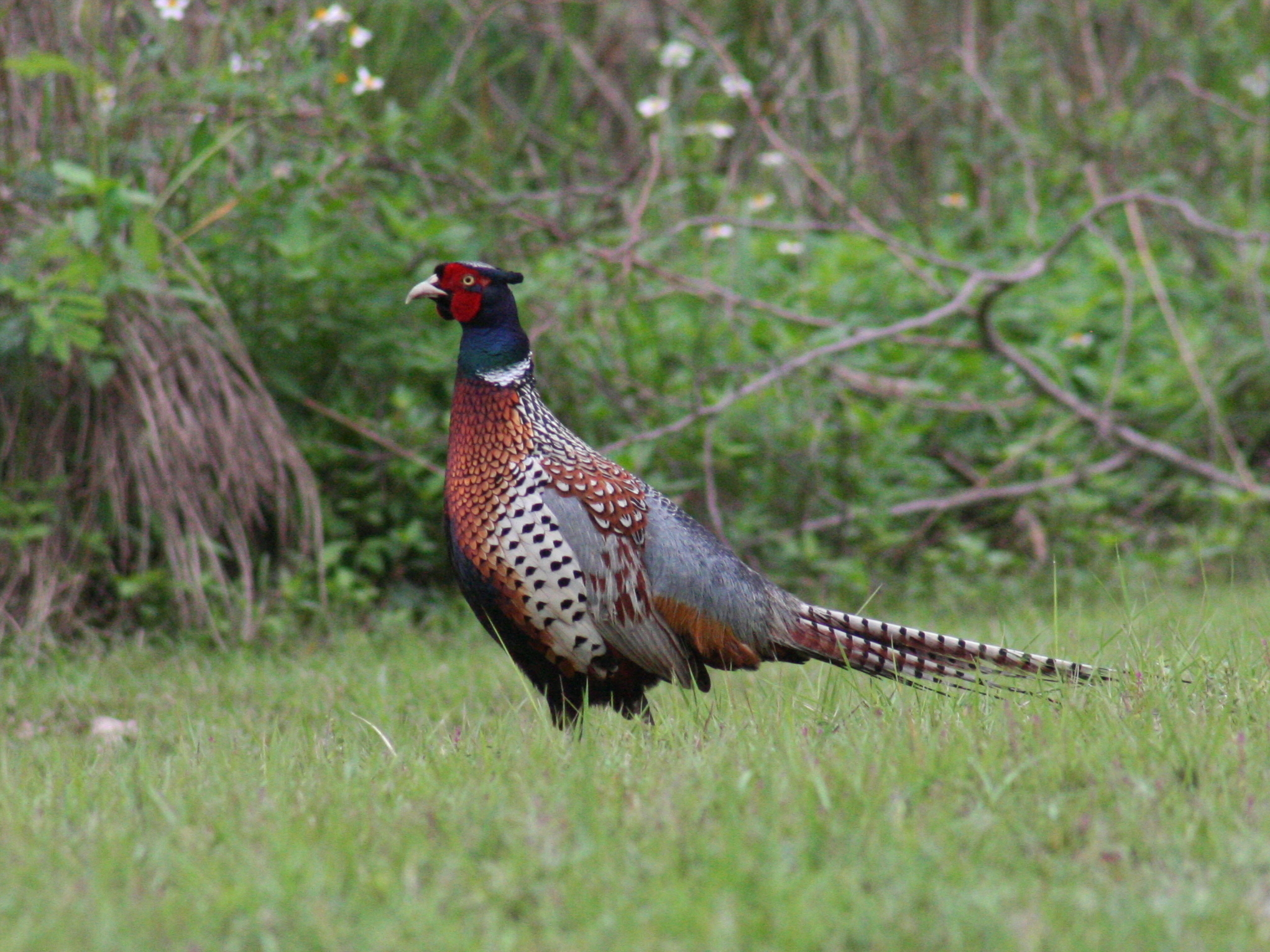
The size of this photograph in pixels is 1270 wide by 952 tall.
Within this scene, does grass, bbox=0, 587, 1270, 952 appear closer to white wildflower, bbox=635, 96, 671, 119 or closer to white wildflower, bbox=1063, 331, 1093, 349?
white wildflower, bbox=1063, 331, 1093, 349

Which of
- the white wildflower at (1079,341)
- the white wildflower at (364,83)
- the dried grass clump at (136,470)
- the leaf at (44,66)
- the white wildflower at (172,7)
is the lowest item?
the dried grass clump at (136,470)

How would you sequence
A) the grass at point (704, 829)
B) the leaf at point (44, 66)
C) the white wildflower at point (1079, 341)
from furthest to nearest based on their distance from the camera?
the white wildflower at point (1079, 341)
the leaf at point (44, 66)
the grass at point (704, 829)

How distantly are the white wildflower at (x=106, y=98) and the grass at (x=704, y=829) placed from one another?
2.56 meters

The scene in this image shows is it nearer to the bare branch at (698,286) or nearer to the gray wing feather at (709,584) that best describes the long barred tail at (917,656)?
the gray wing feather at (709,584)

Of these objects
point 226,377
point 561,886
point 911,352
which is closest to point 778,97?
point 911,352

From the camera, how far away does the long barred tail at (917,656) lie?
11.4ft

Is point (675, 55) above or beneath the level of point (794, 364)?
above

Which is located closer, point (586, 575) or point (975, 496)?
point (586, 575)

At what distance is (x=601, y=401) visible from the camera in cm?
639

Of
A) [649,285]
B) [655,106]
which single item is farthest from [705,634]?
[655,106]

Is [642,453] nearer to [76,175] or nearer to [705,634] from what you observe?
[705,634]

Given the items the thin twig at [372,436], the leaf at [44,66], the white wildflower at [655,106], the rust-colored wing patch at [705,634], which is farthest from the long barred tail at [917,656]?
the white wildflower at [655,106]

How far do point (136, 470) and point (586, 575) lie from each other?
2363mm

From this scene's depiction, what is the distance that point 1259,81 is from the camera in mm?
8516
